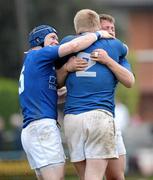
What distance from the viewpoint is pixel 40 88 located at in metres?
10.5

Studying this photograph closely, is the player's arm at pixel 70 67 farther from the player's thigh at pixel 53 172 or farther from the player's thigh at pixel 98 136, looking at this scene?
the player's thigh at pixel 53 172

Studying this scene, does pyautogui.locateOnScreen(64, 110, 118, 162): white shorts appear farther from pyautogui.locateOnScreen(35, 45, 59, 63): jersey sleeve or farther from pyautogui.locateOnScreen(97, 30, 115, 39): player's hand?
pyautogui.locateOnScreen(97, 30, 115, 39): player's hand

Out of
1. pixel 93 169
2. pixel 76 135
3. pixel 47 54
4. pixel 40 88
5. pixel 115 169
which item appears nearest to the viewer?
pixel 93 169

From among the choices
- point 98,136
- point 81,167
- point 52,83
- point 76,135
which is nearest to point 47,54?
point 52,83

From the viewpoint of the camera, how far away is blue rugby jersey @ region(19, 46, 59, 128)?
34.5 feet

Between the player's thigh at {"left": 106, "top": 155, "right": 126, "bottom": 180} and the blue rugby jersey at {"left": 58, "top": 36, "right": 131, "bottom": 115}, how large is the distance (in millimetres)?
739

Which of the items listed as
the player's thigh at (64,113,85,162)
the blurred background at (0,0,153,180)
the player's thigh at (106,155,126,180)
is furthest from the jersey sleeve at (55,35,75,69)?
the blurred background at (0,0,153,180)

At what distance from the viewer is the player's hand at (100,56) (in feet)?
33.7

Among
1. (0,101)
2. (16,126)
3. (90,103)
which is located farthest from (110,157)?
(0,101)

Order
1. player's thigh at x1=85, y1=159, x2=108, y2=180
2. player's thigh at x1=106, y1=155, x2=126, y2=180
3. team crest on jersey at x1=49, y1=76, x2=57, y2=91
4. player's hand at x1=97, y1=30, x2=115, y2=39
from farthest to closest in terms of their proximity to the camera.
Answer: player's thigh at x1=106, y1=155, x2=126, y2=180, team crest on jersey at x1=49, y1=76, x2=57, y2=91, player's hand at x1=97, y1=30, x2=115, y2=39, player's thigh at x1=85, y1=159, x2=108, y2=180

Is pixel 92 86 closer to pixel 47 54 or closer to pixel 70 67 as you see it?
pixel 70 67

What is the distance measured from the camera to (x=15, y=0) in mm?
38844

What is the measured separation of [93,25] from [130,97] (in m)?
29.6

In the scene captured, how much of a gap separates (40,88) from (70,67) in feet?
1.37
